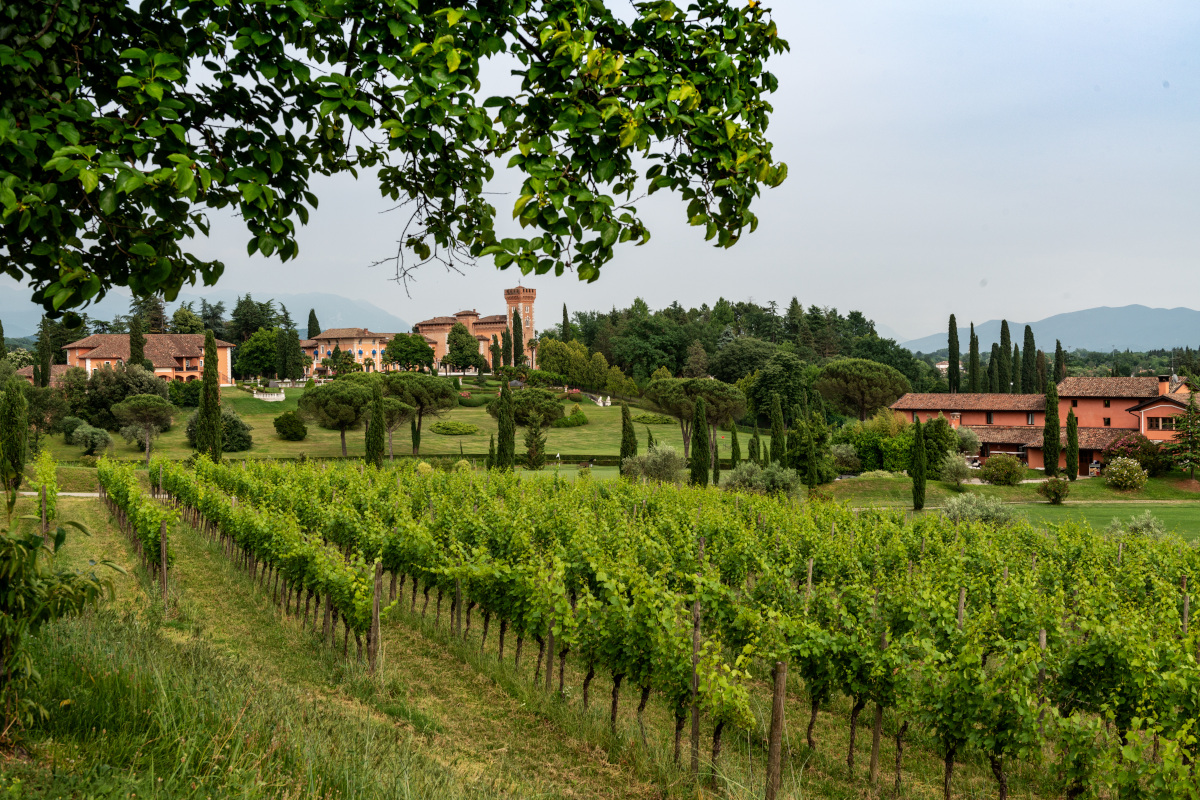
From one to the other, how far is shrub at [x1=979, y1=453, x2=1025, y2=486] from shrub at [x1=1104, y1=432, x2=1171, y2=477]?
461 centimetres

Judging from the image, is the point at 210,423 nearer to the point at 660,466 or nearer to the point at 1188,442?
the point at 660,466

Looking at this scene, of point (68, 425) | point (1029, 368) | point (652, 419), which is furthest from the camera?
point (652, 419)

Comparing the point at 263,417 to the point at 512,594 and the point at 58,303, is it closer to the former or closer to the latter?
the point at 512,594

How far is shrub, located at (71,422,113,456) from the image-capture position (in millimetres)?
39375

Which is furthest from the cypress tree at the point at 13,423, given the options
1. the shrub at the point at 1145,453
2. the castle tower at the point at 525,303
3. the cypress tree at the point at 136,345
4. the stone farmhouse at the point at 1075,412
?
the castle tower at the point at 525,303

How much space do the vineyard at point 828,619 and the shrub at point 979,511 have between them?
526 centimetres

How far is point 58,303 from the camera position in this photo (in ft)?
7.20

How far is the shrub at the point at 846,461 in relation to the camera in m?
41.1

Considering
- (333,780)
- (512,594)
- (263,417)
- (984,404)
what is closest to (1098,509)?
(984,404)

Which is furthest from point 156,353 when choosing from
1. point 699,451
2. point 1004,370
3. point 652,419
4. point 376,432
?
point 1004,370

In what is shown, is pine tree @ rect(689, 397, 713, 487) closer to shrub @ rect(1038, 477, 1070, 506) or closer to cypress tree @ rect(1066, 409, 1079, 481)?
shrub @ rect(1038, 477, 1070, 506)

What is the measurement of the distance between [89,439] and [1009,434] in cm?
5358

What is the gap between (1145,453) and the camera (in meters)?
35.2

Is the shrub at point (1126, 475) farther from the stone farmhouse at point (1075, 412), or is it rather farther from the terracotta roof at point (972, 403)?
the terracotta roof at point (972, 403)
